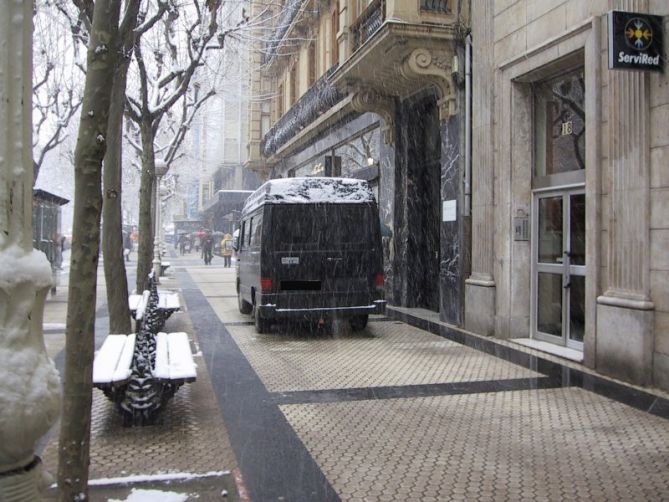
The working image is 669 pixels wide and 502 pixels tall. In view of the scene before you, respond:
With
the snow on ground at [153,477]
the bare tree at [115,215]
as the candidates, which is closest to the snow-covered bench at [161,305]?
the bare tree at [115,215]

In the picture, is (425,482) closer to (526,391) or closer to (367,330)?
(526,391)

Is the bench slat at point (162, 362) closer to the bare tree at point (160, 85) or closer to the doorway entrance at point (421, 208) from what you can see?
the bare tree at point (160, 85)

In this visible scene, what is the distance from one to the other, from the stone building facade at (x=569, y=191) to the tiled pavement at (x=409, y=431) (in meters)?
0.83

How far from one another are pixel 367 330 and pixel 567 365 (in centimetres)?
418

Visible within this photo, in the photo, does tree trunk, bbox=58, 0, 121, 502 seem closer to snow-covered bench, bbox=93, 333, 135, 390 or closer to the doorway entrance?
snow-covered bench, bbox=93, 333, 135, 390

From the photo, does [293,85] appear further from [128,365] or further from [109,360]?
[128,365]

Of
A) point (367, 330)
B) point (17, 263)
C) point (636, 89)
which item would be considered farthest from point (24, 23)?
point (367, 330)

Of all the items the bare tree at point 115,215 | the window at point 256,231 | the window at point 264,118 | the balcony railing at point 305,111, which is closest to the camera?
the bare tree at point 115,215

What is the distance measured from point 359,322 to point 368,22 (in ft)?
21.7

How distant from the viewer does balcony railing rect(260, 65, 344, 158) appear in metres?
19.2

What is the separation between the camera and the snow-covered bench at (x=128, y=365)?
5.25 metres

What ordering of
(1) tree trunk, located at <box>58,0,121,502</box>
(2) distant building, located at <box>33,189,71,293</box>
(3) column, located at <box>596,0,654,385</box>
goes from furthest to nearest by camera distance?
(2) distant building, located at <box>33,189,71,293</box> < (3) column, located at <box>596,0,654,385</box> < (1) tree trunk, located at <box>58,0,121,502</box>

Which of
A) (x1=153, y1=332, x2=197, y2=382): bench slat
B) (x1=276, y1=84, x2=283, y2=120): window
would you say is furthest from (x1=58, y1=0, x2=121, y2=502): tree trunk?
(x1=276, y1=84, x2=283, y2=120): window

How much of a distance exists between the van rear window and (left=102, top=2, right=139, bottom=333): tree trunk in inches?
105
